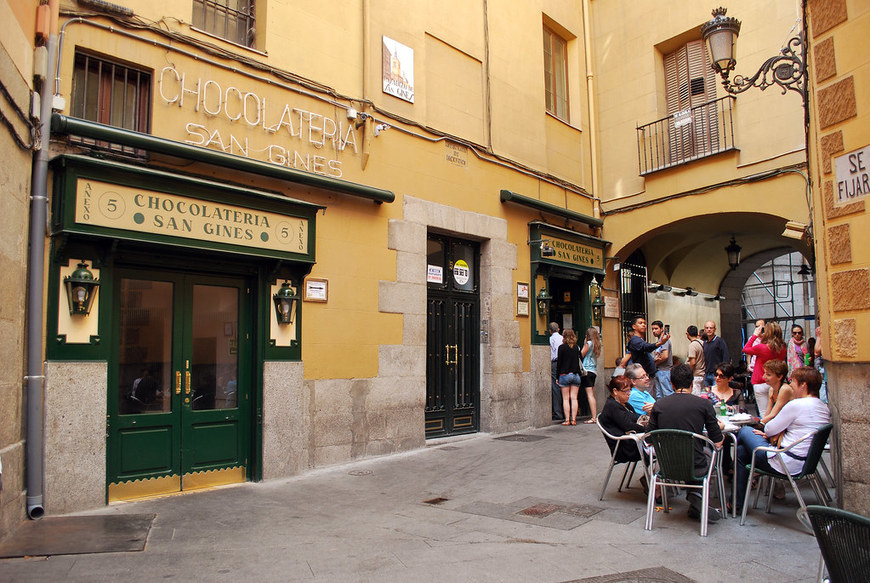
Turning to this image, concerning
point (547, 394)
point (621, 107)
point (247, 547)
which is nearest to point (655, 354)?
point (547, 394)

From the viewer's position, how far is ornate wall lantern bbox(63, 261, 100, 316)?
5660 mm

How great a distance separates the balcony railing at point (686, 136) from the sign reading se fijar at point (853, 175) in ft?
20.8

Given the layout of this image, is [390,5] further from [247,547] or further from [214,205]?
[247,547]

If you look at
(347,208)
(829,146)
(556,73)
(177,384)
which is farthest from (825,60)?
(556,73)

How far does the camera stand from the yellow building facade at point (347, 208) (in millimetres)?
5855

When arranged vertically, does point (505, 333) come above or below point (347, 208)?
below

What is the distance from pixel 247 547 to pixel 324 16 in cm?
620

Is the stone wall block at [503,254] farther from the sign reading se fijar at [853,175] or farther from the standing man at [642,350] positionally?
the sign reading se fijar at [853,175]

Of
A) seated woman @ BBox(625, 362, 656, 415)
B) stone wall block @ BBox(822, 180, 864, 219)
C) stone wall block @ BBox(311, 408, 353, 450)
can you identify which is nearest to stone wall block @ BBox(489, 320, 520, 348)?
stone wall block @ BBox(311, 408, 353, 450)

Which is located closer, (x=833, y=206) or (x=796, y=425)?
(x=833, y=206)

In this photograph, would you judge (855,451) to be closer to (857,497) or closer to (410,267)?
(857,497)

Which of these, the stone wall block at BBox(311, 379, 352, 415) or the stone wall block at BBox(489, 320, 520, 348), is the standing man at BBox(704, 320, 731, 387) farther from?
the stone wall block at BBox(311, 379, 352, 415)

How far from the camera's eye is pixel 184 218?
627 cm

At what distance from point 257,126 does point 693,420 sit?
537 centimetres
